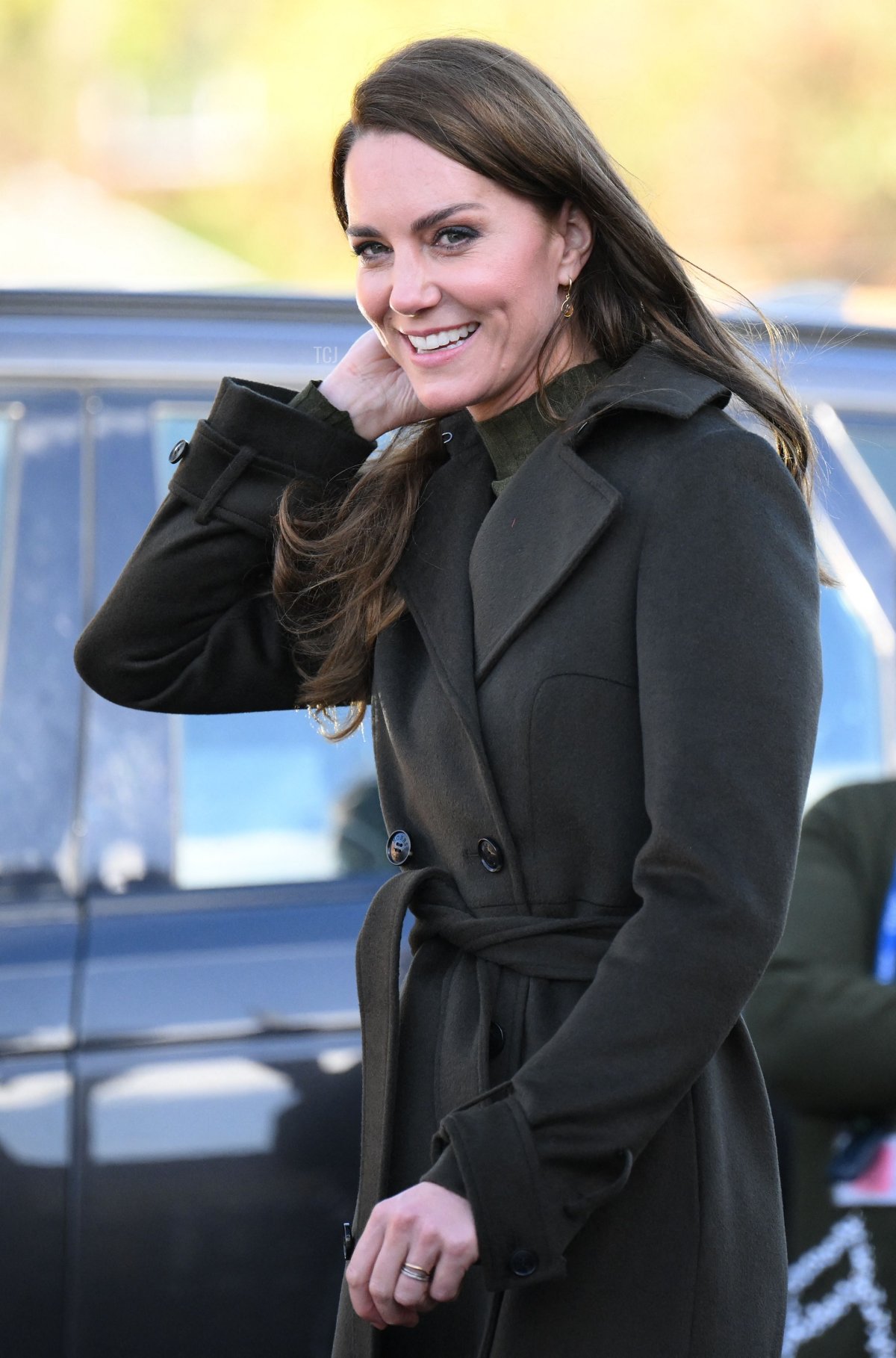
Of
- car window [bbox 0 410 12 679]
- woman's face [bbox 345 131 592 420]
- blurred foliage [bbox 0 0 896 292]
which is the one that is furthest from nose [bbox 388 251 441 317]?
blurred foliage [bbox 0 0 896 292]

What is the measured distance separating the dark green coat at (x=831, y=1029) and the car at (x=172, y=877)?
0.66 feet

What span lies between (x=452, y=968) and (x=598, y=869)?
8.9 inches

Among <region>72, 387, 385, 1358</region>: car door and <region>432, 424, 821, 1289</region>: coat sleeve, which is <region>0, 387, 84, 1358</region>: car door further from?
<region>432, 424, 821, 1289</region>: coat sleeve

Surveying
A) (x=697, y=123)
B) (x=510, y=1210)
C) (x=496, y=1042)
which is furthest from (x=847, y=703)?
(x=697, y=123)

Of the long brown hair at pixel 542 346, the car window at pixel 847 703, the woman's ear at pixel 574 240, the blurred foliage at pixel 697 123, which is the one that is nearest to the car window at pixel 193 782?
the long brown hair at pixel 542 346

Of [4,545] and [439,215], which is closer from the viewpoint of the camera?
[439,215]

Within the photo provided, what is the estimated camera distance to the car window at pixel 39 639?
2.52 meters

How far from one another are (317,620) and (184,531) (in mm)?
193

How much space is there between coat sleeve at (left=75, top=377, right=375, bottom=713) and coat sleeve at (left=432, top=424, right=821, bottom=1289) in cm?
64

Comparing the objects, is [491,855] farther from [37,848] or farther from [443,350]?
[37,848]

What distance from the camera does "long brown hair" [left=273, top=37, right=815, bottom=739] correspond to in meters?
1.83

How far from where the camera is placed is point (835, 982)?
2.52 metres

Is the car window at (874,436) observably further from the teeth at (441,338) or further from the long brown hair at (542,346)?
the teeth at (441,338)

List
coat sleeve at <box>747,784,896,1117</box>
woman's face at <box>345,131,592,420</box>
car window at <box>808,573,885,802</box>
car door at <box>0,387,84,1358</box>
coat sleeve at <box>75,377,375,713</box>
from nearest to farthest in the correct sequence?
1. woman's face at <box>345,131,592,420</box>
2. coat sleeve at <box>75,377,375,713</box>
3. car door at <box>0,387,84,1358</box>
4. coat sleeve at <box>747,784,896,1117</box>
5. car window at <box>808,573,885,802</box>
